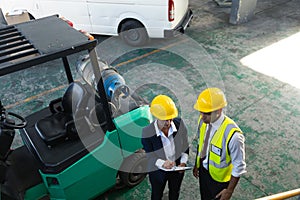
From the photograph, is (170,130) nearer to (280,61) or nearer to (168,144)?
(168,144)

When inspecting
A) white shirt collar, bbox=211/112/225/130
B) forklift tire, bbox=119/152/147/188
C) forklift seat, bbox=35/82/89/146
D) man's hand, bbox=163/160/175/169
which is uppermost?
white shirt collar, bbox=211/112/225/130

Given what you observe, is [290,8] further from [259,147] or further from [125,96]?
[125,96]

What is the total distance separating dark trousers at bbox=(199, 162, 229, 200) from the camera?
2979mm

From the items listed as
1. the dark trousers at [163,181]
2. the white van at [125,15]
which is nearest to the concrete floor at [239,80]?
the white van at [125,15]

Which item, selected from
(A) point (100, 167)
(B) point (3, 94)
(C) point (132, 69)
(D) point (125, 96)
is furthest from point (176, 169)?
(B) point (3, 94)

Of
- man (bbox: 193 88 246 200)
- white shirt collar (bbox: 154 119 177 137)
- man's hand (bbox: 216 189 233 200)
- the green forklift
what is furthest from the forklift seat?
man's hand (bbox: 216 189 233 200)

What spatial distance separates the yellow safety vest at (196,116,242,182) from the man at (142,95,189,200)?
0.75ft

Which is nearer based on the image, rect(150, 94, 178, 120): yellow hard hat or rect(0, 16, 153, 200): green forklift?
rect(150, 94, 178, 120): yellow hard hat

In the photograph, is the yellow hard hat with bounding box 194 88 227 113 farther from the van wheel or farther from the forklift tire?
the van wheel

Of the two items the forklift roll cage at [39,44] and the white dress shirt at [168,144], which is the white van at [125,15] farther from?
the white dress shirt at [168,144]

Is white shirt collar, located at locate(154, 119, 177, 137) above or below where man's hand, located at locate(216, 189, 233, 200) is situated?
above

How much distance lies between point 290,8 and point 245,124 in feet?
22.3

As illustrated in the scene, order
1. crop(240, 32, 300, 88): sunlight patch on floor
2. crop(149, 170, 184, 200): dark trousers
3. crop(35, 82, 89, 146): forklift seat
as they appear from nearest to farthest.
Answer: crop(149, 170, 184, 200): dark trousers → crop(35, 82, 89, 146): forklift seat → crop(240, 32, 300, 88): sunlight patch on floor

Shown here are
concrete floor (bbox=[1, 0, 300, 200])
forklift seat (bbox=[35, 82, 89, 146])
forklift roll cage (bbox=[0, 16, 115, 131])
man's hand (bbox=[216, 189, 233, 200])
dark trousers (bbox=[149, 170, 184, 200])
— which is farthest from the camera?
concrete floor (bbox=[1, 0, 300, 200])
